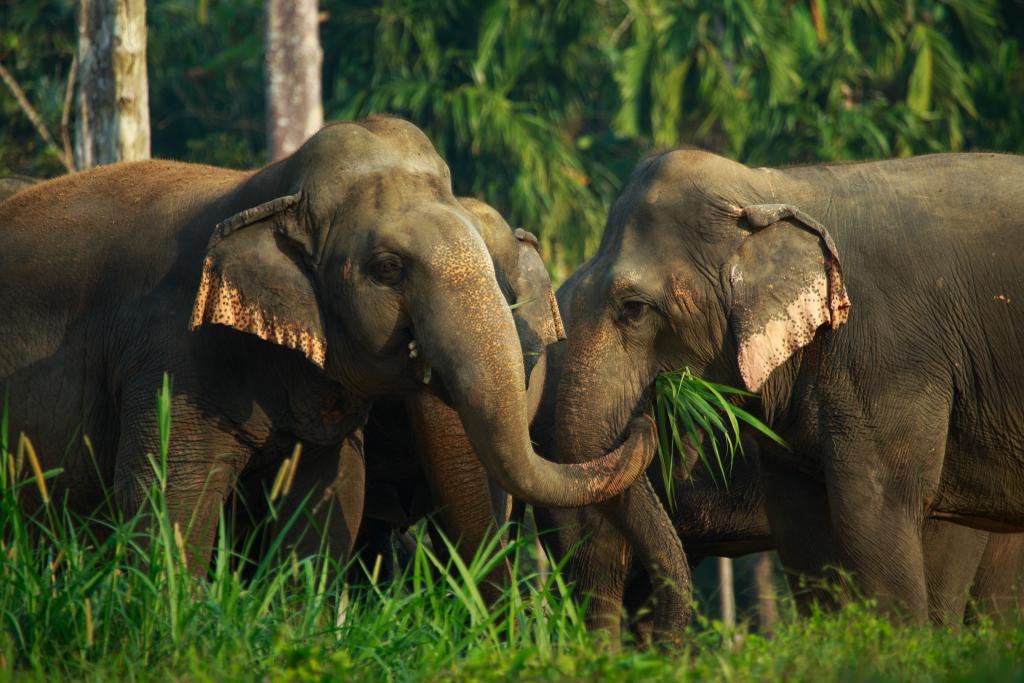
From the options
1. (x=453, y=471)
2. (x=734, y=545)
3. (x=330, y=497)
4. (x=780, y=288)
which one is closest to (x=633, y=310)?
(x=780, y=288)

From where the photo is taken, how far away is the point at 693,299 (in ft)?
20.3

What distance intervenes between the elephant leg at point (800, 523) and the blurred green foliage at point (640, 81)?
978 cm

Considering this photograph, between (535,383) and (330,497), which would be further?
(535,383)

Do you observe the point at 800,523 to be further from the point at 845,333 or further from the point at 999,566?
the point at 999,566

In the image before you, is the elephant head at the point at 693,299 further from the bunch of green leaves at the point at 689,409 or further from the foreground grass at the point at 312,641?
the foreground grass at the point at 312,641

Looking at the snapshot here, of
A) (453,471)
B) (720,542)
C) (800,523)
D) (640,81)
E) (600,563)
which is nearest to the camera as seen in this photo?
(453,471)

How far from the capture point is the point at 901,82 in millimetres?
19062

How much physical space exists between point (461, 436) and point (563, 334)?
0.62m

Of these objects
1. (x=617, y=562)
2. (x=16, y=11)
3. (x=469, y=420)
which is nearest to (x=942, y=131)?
(x=16, y=11)

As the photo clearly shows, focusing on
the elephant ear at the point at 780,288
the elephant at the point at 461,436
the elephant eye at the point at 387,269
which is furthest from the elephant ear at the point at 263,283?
the elephant ear at the point at 780,288

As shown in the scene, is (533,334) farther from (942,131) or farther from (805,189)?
(942,131)

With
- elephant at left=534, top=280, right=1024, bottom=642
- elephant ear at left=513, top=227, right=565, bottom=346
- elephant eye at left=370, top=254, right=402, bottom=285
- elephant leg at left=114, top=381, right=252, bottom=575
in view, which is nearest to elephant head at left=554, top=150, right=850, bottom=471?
elephant ear at left=513, top=227, right=565, bottom=346

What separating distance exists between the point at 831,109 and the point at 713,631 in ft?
42.4

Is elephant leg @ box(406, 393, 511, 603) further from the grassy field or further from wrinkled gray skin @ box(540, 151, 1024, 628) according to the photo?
the grassy field
